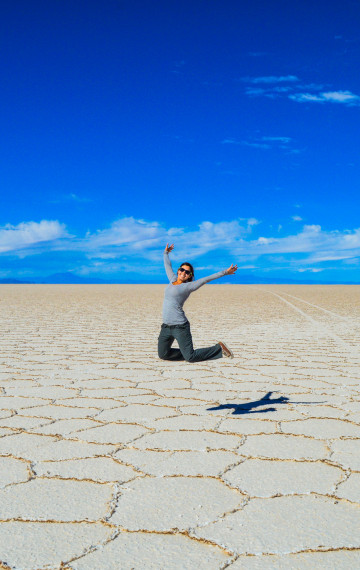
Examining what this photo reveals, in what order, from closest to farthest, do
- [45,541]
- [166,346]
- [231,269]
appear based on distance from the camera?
[45,541] → [231,269] → [166,346]

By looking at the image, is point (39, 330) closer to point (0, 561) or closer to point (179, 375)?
point (179, 375)

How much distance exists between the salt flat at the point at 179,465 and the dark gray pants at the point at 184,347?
0.53ft

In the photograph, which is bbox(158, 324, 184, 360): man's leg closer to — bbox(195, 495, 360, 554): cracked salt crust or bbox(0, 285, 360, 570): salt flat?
bbox(0, 285, 360, 570): salt flat

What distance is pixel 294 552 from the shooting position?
186 cm

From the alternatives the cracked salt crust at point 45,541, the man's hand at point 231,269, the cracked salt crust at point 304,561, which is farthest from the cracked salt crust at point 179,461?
the man's hand at point 231,269

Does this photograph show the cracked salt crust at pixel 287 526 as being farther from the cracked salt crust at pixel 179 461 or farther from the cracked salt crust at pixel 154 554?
the cracked salt crust at pixel 179 461

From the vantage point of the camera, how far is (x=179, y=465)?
2.66 metres

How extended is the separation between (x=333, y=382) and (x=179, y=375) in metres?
1.27

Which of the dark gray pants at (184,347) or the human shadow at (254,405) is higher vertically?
the dark gray pants at (184,347)

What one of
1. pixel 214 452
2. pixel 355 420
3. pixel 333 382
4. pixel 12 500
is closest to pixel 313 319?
pixel 333 382

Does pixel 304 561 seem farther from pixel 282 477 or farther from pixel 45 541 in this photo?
pixel 45 541

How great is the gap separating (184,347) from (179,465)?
8.41 feet

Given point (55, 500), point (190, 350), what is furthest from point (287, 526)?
point (190, 350)

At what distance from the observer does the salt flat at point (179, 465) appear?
1889 mm
